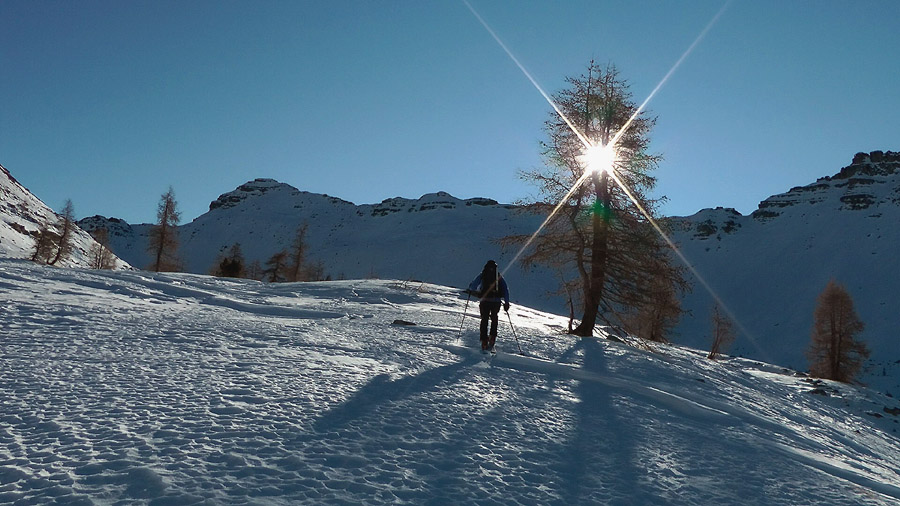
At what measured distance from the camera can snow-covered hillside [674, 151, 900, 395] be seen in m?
54.1

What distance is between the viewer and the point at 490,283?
9.71 m

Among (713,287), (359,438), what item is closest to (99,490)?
(359,438)

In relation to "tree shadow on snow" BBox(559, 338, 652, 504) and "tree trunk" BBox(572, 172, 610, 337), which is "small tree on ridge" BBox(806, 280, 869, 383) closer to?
"tree trunk" BBox(572, 172, 610, 337)

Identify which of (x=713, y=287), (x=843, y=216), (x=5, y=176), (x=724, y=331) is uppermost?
(x=843, y=216)

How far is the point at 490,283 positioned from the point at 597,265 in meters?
6.16

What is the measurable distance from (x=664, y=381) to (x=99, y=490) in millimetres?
8690

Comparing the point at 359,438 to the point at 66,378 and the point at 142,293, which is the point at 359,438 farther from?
the point at 142,293

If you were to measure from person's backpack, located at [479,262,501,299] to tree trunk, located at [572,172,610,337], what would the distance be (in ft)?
19.2

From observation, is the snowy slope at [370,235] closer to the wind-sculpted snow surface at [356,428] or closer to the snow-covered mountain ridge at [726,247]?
the snow-covered mountain ridge at [726,247]

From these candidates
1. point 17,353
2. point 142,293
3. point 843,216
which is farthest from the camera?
point 843,216

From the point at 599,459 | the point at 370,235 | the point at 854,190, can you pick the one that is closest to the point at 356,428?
the point at 599,459

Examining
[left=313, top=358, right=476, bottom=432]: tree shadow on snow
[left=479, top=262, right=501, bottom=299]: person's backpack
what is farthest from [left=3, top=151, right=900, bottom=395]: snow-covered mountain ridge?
[left=313, top=358, right=476, bottom=432]: tree shadow on snow

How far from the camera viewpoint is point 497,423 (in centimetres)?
440

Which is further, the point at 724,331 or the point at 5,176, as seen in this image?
the point at 5,176
